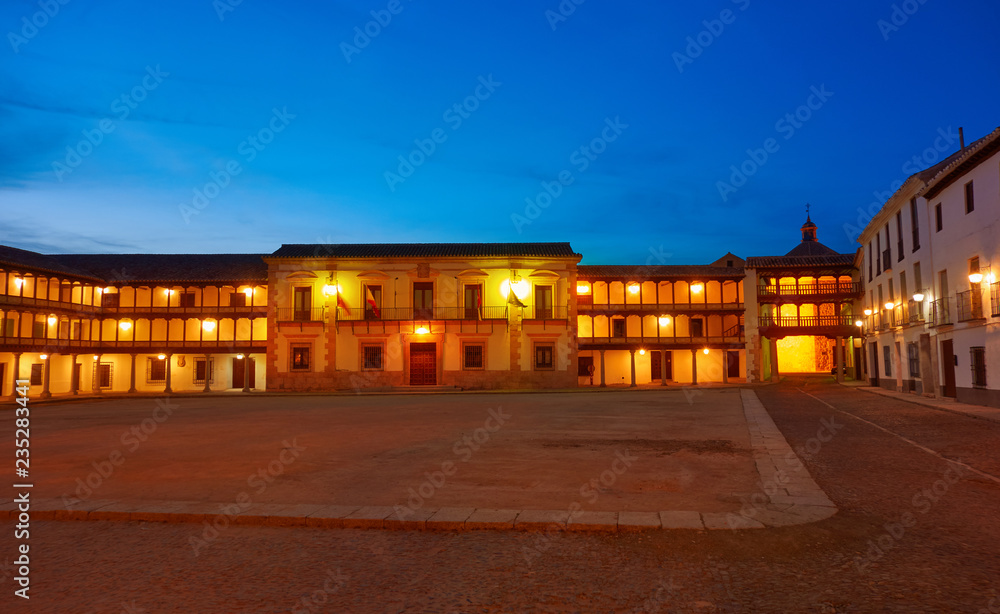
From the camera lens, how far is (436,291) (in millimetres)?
35781

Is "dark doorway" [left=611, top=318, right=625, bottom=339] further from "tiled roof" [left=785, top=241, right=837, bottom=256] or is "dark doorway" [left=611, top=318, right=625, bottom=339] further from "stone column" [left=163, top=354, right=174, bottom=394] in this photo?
"stone column" [left=163, top=354, right=174, bottom=394]

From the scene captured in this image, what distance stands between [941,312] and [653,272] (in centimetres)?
1901

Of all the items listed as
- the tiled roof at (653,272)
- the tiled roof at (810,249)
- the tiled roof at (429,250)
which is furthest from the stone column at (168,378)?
the tiled roof at (810,249)

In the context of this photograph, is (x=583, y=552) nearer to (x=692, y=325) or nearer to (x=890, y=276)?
(x=890, y=276)

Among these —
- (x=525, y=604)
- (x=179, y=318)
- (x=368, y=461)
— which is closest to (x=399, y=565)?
(x=525, y=604)

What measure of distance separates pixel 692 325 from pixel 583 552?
37945 mm

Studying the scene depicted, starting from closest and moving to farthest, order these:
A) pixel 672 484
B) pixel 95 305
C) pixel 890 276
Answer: pixel 672 484 < pixel 890 276 < pixel 95 305

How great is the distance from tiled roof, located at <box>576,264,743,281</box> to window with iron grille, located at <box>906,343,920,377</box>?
13.2 metres

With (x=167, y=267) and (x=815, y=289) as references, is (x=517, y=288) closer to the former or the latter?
(x=815, y=289)

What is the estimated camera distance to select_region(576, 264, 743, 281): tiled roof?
39.8 metres

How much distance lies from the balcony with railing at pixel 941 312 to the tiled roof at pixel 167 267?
34924 millimetres

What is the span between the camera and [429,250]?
36688 mm

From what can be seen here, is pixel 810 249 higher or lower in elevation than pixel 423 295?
higher

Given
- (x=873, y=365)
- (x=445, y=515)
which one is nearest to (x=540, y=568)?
(x=445, y=515)
